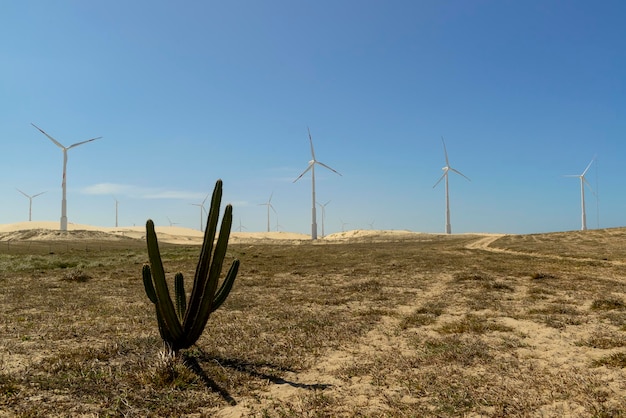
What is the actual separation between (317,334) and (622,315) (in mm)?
9392

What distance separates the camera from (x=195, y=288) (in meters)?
9.24

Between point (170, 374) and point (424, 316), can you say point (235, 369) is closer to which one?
point (170, 374)

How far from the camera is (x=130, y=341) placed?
10242mm

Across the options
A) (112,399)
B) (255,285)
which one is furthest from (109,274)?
(112,399)

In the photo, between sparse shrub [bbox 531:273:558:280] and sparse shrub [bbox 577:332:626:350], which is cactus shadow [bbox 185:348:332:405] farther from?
sparse shrub [bbox 531:273:558:280]

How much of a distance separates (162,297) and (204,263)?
110cm

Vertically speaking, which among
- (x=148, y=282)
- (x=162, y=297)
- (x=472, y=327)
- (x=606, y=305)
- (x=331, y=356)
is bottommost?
(x=331, y=356)

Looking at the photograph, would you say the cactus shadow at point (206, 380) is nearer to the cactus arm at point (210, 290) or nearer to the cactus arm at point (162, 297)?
the cactus arm at point (210, 290)

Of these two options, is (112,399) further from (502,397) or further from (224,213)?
(502,397)

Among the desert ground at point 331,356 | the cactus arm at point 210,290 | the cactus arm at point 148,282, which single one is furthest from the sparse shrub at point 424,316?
the cactus arm at point 148,282

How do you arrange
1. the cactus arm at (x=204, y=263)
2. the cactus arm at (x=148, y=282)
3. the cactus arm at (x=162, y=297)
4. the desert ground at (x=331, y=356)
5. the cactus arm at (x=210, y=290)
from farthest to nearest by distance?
the cactus arm at (x=204, y=263)
the cactus arm at (x=148, y=282)
the cactus arm at (x=210, y=290)
the cactus arm at (x=162, y=297)
the desert ground at (x=331, y=356)

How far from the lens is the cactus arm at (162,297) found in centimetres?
855

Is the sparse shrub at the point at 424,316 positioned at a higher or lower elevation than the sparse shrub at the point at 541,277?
lower

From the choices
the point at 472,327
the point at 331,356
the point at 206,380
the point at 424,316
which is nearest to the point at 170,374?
the point at 206,380
